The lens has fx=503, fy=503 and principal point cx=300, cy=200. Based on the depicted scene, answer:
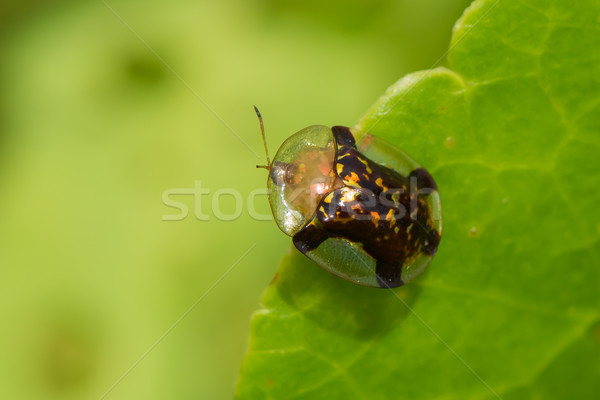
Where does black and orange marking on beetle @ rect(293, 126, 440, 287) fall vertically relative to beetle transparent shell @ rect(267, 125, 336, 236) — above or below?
below

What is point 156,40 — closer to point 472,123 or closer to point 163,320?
point 163,320

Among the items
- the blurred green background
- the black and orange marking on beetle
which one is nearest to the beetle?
the black and orange marking on beetle

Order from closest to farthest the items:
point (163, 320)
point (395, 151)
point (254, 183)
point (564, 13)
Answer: point (564, 13) → point (395, 151) → point (163, 320) → point (254, 183)

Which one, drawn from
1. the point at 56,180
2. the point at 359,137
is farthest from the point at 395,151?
the point at 56,180

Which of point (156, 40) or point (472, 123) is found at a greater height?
point (156, 40)

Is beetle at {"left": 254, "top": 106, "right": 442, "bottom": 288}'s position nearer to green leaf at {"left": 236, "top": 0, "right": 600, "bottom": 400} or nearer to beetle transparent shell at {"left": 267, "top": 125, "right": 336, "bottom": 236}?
beetle transparent shell at {"left": 267, "top": 125, "right": 336, "bottom": 236}

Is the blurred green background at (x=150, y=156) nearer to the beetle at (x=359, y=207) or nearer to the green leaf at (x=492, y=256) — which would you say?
the beetle at (x=359, y=207)

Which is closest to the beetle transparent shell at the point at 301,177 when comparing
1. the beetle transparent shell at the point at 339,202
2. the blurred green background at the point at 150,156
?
the beetle transparent shell at the point at 339,202
